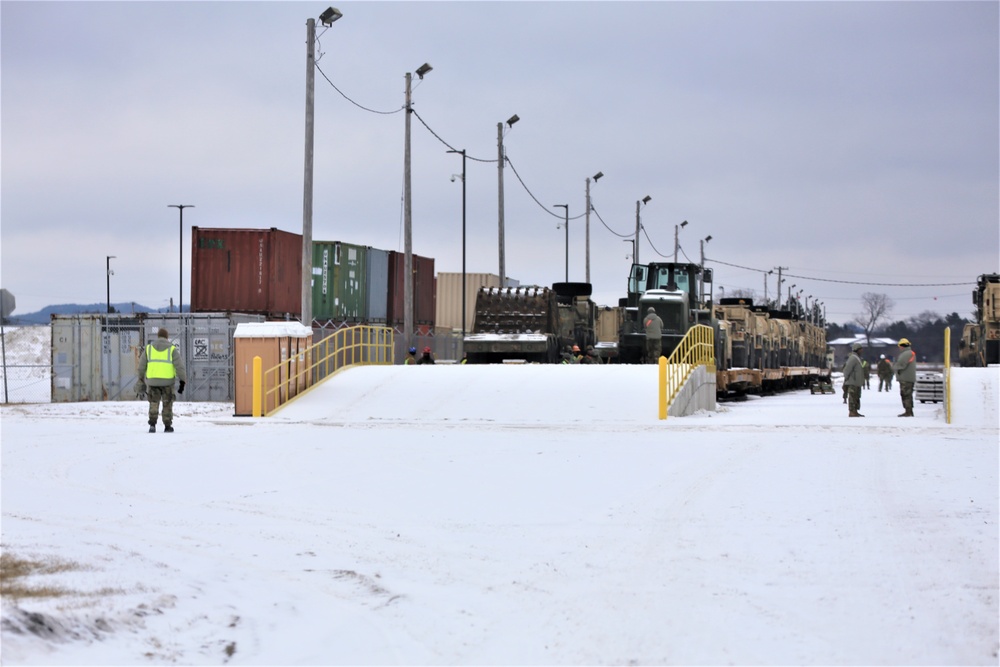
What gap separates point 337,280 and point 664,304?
46.5 ft

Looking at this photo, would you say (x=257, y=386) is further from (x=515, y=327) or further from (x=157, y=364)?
(x=515, y=327)

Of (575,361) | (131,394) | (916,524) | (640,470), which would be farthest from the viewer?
(575,361)

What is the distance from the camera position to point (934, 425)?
19.6 meters

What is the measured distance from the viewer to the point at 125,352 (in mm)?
29938

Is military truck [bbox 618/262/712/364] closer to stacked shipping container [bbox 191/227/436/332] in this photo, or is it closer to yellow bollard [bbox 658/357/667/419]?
yellow bollard [bbox 658/357/667/419]

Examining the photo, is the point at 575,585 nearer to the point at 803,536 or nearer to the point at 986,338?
the point at 803,536

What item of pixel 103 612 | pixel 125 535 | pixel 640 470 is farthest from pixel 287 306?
pixel 103 612

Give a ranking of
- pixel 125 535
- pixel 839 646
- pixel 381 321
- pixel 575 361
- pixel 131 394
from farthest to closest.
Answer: pixel 381 321 < pixel 575 361 < pixel 131 394 < pixel 125 535 < pixel 839 646

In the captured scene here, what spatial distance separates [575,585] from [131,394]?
25645 millimetres

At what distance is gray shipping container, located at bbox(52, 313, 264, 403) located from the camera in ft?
97.3

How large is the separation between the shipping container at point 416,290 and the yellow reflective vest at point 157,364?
27.6 m

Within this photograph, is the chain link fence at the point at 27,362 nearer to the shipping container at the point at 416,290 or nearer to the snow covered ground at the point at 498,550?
the shipping container at the point at 416,290

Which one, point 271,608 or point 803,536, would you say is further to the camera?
point 803,536

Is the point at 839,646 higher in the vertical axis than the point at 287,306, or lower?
lower
